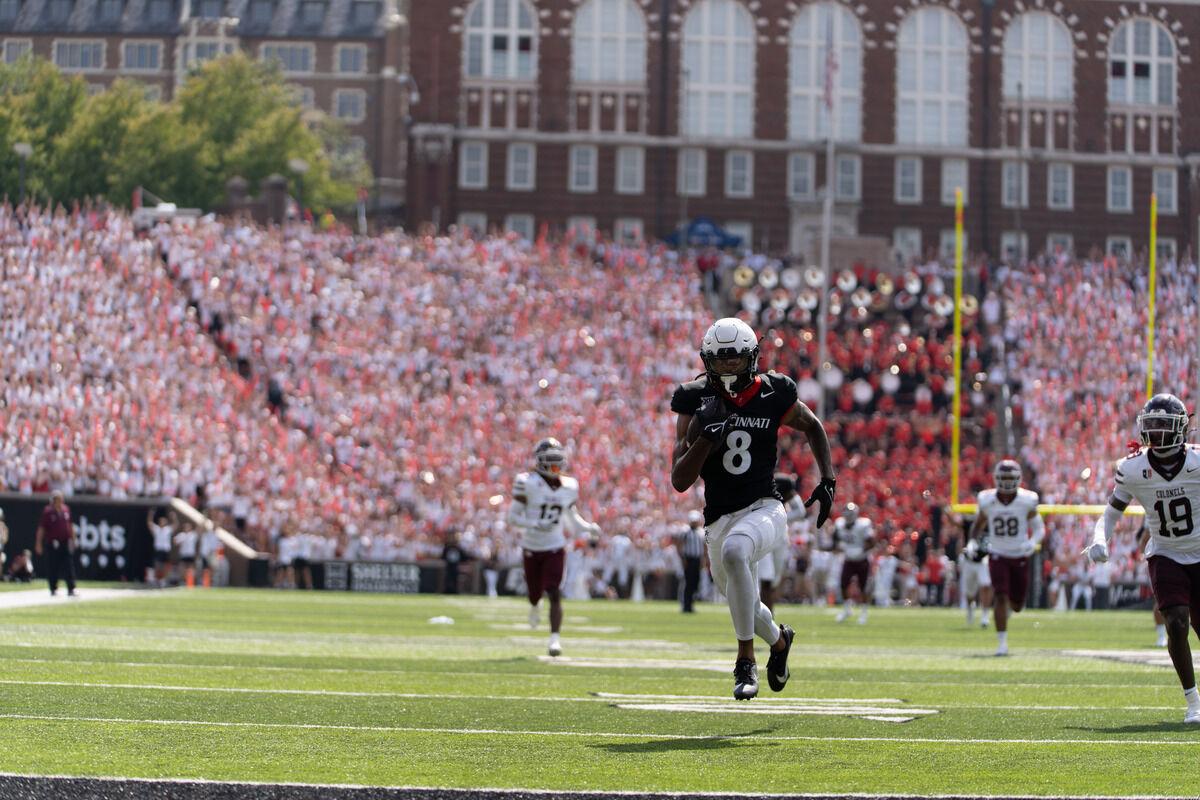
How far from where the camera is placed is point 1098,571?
3803cm

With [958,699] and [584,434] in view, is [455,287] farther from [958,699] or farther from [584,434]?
[958,699]

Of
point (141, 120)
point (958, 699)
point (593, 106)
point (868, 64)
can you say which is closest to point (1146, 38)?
point (868, 64)

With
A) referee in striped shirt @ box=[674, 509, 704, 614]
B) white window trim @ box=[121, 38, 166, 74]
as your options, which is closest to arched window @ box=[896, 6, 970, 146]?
referee in striped shirt @ box=[674, 509, 704, 614]

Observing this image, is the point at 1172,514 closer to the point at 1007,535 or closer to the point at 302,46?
the point at 1007,535

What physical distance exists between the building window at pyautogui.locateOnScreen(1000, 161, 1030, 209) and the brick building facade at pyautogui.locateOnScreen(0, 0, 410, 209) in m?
38.4

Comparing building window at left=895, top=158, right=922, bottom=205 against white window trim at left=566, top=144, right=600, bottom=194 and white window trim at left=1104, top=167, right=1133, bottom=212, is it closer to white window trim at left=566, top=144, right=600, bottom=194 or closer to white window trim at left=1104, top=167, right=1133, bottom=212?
white window trim at left=1104, top=167, right=1133, bottom=212

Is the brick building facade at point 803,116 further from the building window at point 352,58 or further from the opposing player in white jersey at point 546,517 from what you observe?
the opposing player in white jersey at point 546,517

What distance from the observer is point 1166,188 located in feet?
249

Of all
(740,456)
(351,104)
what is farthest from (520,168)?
(740,456)

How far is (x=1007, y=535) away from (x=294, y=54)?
92.3m

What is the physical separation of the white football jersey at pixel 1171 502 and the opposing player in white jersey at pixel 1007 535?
815cm

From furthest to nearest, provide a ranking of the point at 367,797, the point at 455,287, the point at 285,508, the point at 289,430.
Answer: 1. the point at 455,287
2. the point at 289,430
3. the point at 285,508
4. the point at 367,797

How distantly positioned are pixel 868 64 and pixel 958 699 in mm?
62344

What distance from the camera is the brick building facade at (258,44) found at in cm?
10619
